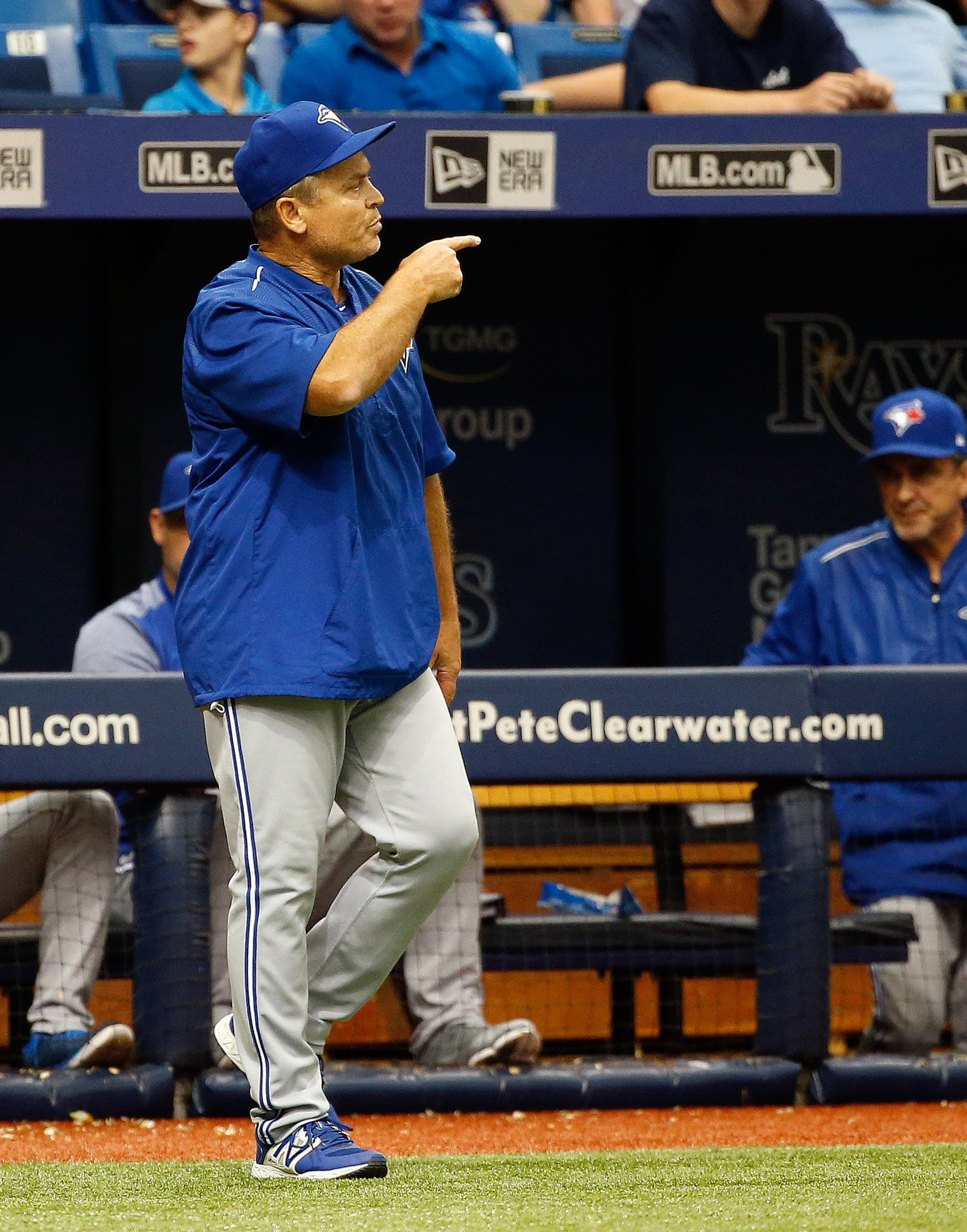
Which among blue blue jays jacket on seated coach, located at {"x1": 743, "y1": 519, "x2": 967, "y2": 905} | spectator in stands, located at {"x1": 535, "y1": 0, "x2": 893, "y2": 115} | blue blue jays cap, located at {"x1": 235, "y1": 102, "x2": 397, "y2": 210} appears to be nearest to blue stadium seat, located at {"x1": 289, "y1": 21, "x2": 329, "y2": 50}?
spectator in stands, located at {"x1": 535, "y1": 0, "x2": 893, "y2": 115}

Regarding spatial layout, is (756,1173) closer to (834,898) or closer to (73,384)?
(834,898)

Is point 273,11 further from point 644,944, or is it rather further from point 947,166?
point 644,944

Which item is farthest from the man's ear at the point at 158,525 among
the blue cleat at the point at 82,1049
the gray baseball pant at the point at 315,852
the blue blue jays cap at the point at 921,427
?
the gray baseball pant at the point at 315,852

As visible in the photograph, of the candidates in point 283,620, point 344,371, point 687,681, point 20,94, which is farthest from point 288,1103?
point 20,94

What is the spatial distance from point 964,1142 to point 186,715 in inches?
64.5

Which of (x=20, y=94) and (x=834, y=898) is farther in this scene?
(x=20, y=94)

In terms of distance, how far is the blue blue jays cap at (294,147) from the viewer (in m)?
2.71

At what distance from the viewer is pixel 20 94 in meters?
5.14

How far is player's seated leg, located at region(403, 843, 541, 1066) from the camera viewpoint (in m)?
3.85

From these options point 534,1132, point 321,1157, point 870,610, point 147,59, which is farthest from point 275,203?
point 147,59

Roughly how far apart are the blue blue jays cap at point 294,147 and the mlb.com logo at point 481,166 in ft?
7.33

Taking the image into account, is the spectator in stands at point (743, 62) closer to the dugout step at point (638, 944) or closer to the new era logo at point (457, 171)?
the new era logo at point (457, 171)

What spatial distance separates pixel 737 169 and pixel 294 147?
2.50 m

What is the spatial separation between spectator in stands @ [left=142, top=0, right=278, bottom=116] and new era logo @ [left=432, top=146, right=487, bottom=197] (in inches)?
25.1
